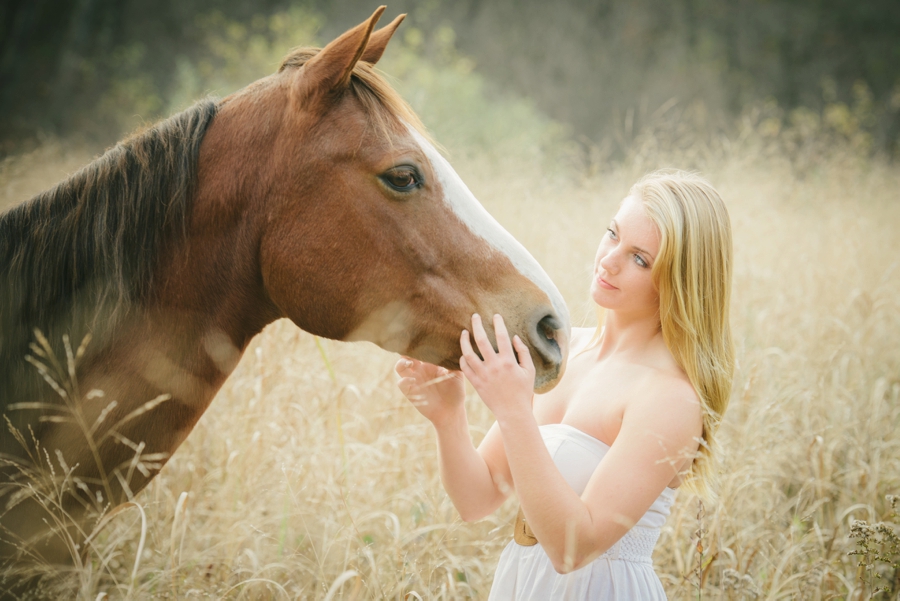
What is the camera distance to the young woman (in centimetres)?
134

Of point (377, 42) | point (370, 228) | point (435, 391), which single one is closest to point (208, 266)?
point (370, 228)

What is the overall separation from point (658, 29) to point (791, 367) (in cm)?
2391

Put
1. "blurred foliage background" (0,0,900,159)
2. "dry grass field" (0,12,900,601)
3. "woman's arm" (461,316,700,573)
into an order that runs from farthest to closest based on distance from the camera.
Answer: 1. "blurred foliage background" (0,0,900,159)
2. "dry grass field" (0,12,900,601)
3. "woman's arm" (461,316,700,573)

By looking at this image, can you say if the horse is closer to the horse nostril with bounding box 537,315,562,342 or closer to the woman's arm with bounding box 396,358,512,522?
the horse nostril with bounding box 537,315,562,342

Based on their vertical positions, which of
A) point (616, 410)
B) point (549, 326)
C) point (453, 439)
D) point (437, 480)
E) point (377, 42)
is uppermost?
point (377, 42)

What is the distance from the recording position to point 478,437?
9.99 feet

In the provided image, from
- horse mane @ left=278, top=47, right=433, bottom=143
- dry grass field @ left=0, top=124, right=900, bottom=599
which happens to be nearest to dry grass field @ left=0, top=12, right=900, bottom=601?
dry grass field @ left=0, top=124, right=900, bottom=599

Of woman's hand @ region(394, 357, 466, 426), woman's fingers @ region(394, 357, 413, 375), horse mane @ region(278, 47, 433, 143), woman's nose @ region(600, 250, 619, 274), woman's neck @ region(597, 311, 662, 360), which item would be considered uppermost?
horse mane @ region(278, 47, 433, 143)

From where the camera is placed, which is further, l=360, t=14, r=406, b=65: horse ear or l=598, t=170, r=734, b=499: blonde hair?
l=360, t=14, r=406, b=65: horse ear

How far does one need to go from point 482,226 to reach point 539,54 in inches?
933

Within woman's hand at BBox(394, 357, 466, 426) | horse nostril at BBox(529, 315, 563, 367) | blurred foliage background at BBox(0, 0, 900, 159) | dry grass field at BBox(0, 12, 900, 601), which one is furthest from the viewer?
blurred foliage background at BBox(0, 0, 900, 159)

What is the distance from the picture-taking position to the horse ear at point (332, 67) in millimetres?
1398

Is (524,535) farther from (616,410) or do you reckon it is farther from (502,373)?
(502,373)

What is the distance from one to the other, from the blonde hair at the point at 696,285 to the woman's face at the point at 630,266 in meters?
0.03
